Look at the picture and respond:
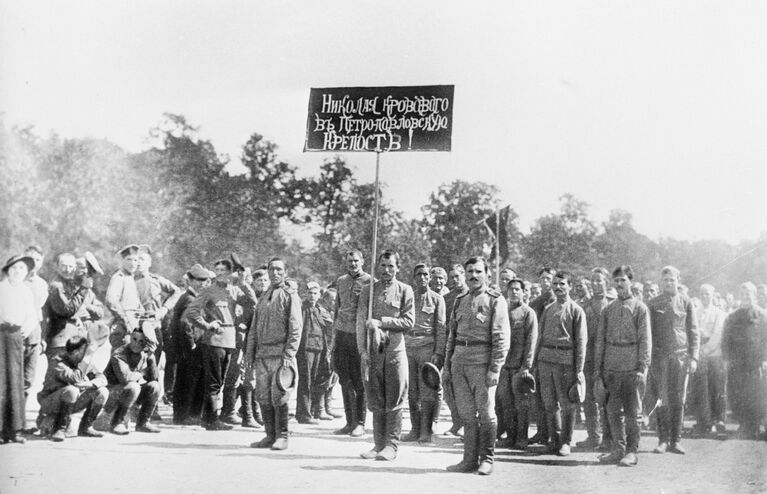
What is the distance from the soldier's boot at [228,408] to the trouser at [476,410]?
138 inches

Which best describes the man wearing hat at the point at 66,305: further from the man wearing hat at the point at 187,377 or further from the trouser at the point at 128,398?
the man wearing hat at the point at 187,377

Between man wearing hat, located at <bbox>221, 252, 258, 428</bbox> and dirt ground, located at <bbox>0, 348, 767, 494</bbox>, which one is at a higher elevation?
man wearing hat, located at <bbox>221, 252, 258, 428</bbox>

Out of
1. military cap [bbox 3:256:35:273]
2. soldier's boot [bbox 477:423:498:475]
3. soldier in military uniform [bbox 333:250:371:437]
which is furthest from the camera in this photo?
soldier in military uniform [bbox 333:250:371:437]

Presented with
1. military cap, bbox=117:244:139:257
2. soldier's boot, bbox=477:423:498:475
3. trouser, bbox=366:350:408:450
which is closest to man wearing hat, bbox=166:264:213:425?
military cap, bbox=117:244:139:257

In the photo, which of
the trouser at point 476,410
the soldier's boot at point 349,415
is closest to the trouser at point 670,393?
the trouser at point 476,410

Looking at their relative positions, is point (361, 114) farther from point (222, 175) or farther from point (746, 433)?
point (222, 175)

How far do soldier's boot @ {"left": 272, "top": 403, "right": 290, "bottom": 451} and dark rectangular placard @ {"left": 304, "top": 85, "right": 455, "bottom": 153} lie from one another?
109 inches

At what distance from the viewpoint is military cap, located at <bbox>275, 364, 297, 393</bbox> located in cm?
708

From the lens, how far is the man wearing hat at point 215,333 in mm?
8539

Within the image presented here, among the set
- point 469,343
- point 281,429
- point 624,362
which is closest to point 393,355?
point 469,343

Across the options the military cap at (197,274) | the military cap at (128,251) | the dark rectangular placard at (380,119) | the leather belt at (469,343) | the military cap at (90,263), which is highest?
the dark rectangular placard at (380,119)

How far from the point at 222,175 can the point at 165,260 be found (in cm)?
372

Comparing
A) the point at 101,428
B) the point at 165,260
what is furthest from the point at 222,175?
the point at 101,428

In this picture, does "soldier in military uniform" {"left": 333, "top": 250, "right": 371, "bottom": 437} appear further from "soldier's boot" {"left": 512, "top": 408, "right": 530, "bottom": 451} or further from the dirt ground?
"soldier's boot" {"left": 512, "top": 408, "right": 530, "bottom": 451}
